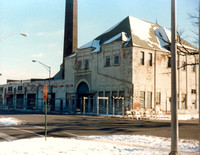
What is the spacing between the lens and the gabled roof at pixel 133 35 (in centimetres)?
4084

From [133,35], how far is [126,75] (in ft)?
21.5

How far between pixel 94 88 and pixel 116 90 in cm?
517

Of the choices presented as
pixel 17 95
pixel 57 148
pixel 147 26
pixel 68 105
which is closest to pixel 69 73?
pixel 68 105

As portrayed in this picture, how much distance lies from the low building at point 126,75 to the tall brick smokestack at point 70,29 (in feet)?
21.9

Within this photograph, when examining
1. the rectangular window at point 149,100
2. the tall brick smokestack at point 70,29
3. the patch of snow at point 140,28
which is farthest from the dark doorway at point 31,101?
the patch of snow at point 140,28

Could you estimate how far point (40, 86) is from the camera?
57.5 meters

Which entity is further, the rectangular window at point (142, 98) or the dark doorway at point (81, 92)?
the dark doorway at point (81, 92)

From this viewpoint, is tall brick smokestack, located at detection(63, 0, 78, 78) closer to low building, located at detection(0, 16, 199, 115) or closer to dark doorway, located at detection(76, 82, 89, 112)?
low building, located at detection(0, 16, 199, 115)

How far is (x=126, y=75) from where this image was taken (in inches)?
1553

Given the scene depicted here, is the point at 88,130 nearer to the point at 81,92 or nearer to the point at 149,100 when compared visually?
the point at 149,100

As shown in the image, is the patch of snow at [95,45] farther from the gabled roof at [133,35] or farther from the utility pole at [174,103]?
the utility pole at [174,103]

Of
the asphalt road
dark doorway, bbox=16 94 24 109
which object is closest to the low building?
dark doorway, bbox=16 94 24 109

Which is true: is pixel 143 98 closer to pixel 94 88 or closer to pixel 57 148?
pixel 94 88

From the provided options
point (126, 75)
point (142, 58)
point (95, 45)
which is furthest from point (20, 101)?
point (142, 58)
